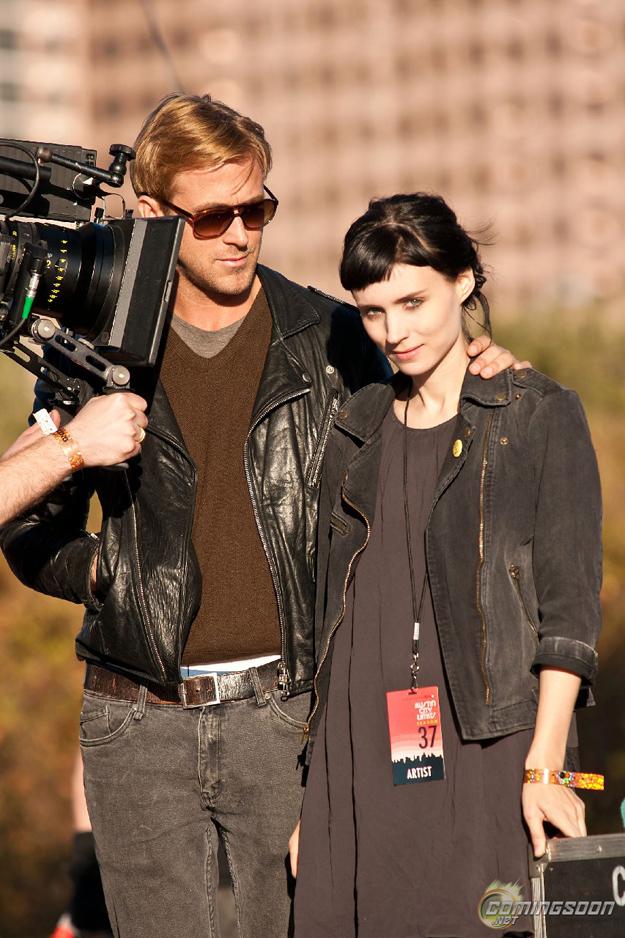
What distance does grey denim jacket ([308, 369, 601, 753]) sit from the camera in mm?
3164

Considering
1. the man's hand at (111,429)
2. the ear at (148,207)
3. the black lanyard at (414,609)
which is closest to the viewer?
the black lanyard at (414,609)

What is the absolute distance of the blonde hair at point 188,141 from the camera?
3924 millimetres

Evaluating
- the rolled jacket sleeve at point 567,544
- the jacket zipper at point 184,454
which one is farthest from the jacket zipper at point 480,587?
the jacket zipper at point 184,454

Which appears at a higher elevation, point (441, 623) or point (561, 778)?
point (441, 623)

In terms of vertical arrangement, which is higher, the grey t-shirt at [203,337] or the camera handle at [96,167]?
the camera handle at [96,167]

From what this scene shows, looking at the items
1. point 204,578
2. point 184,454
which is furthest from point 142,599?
point 184,454

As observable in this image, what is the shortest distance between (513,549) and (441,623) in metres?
0.23

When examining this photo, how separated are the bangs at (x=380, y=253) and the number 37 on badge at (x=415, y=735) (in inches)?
36.9

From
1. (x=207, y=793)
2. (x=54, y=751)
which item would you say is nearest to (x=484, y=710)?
(x=207, y=793)

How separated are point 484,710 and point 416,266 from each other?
100 centimetres

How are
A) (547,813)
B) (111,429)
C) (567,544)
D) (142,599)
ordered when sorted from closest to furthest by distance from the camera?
(547,813) < (567,544) < (111,429) < (142,599)

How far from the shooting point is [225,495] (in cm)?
389

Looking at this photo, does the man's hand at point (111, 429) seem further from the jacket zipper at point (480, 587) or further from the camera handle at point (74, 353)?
the jacket zipper at point (480, 587)

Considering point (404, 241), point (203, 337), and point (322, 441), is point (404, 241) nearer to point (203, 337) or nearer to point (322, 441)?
point (322, 441)
